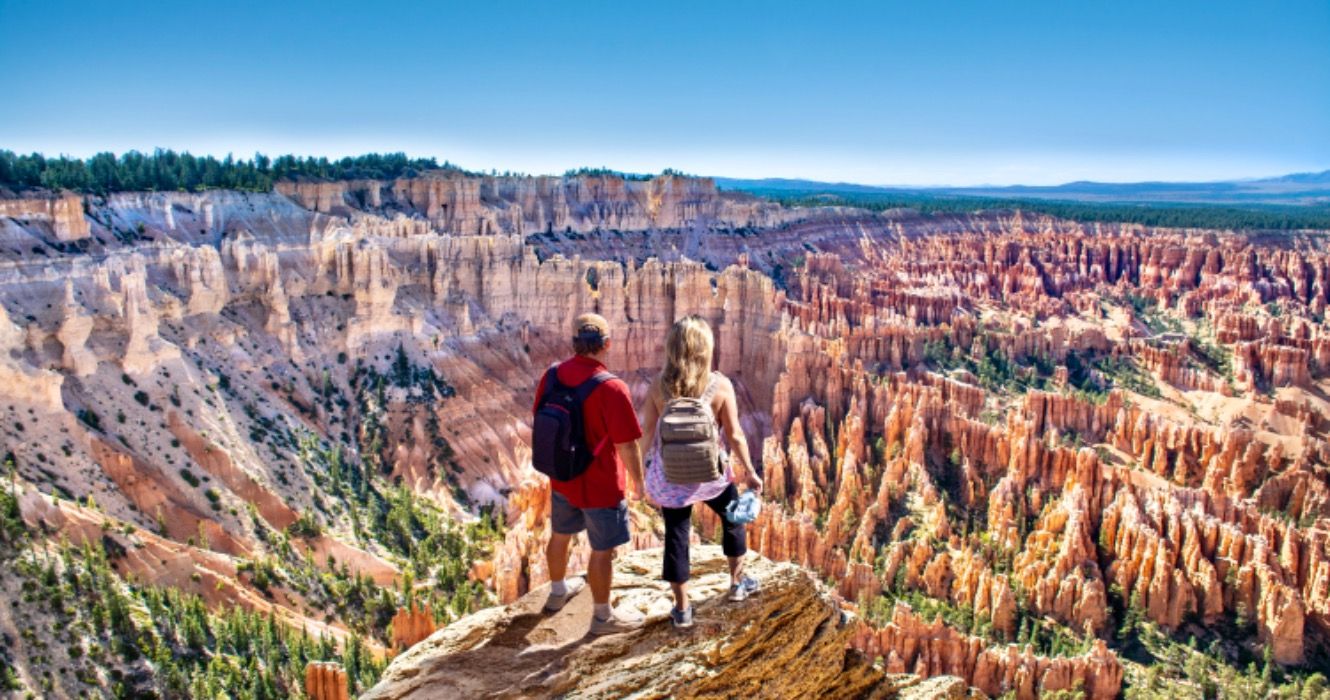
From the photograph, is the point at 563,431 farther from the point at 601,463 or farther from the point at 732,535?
the point at 732,535

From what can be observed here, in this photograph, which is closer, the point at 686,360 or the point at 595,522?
the point at 686,360

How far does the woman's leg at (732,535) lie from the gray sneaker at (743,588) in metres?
0.06

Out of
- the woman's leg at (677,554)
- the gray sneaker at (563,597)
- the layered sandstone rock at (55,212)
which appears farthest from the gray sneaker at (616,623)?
the layered sandstone rock at (55,212)

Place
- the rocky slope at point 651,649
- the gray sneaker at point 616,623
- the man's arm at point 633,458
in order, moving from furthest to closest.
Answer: the gray sneaker at point 616,623
the man's arm at point 633,458
the rocky slope at point 651,649

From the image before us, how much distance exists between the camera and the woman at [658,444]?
7320 millimetres

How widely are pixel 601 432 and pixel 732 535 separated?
1556mm

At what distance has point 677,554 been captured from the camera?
7.62 m

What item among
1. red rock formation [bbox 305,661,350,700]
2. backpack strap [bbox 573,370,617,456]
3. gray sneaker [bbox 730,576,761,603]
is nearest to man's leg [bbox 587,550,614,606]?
backpack strap [bbox 573,370,617,456]

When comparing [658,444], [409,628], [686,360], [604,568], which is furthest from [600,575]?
[409,628]

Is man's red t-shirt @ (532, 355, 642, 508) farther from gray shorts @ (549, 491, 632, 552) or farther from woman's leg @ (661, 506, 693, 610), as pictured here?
woman's leg @ (661, 506, 693, 610)

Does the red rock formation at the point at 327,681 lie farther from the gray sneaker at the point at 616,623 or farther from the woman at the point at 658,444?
the woman at the point at 658,444

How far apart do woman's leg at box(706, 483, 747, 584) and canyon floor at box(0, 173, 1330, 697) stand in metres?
0.73

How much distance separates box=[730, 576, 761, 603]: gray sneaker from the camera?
809 cm

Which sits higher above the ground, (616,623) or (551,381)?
(551,381)
